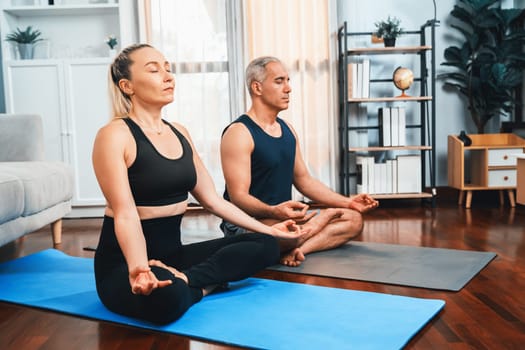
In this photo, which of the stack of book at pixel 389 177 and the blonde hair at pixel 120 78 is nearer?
the blonde hair at pixel 120 78

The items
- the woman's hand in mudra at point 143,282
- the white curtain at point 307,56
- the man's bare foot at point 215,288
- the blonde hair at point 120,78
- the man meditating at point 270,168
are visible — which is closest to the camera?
the woman's hand in mudra at point 143,282

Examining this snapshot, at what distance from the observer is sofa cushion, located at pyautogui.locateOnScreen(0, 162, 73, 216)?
2.75 m

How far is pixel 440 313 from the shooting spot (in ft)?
6.08

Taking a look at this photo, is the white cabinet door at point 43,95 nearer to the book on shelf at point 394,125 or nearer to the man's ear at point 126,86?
the book on shelf at point 394,125

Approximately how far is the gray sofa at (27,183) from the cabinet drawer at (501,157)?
9.24 feet

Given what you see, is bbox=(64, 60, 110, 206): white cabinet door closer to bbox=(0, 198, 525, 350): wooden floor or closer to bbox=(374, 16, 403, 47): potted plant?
bbox=(0, 198, 525, 350): wooden floor

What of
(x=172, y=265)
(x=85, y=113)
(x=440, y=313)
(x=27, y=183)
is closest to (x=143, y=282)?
(x=172, y=265)

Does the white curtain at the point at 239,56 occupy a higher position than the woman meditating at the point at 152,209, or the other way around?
the white curtain at the point at 239,56

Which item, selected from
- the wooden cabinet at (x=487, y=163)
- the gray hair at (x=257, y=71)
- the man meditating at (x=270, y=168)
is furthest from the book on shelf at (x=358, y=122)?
the gray hair at (x=257, y=71)

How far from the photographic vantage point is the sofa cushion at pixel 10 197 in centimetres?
249

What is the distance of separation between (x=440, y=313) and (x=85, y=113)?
3.18m

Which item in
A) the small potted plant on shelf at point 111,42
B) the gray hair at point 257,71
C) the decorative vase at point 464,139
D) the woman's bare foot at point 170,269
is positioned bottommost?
the woman's bare foot at point 170,269

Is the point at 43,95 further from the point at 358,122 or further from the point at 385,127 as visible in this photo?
the point at 385,127

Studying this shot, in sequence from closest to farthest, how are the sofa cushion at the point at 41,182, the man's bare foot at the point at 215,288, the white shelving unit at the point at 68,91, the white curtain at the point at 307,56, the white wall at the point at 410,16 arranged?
1. the man's bare foot at the point at 215,288
2. the sofa cushion at the point at 41,182
3. the white shelving unit at the point at 68,91
4. the white curtain at the point at 307,56
5. the white wall at the point at 410,16
